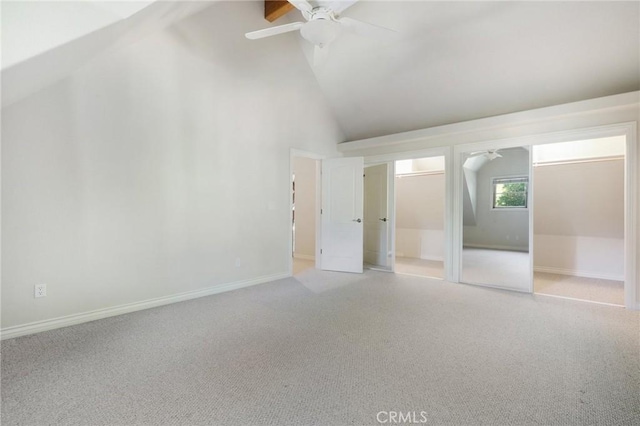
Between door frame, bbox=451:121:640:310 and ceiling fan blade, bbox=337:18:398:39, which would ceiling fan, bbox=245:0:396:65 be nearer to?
ceiling fan blade, bbox=337:18:398:39

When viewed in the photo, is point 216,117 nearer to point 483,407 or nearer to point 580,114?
point 483,407

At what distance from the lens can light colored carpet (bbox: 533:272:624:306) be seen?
3555mm

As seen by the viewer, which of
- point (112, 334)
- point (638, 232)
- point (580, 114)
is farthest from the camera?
point (580, 114)

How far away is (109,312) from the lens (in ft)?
9.29

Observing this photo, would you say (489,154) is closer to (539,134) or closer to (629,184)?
(539,134)

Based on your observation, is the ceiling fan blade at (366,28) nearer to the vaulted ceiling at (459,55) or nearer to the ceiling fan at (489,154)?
the vaulted ceiling at (459,55)

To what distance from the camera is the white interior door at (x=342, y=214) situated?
16.1 ft

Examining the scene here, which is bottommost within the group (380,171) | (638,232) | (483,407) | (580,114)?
(483,407)

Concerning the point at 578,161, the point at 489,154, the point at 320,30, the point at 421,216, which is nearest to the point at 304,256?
the point at 421,216

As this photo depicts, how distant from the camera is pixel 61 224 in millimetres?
2576

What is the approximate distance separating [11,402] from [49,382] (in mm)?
192

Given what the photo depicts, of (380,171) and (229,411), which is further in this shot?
(380,171)

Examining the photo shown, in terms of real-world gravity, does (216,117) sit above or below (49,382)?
above

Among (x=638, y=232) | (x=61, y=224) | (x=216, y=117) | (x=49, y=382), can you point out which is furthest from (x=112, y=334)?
(x=638, y=232)
